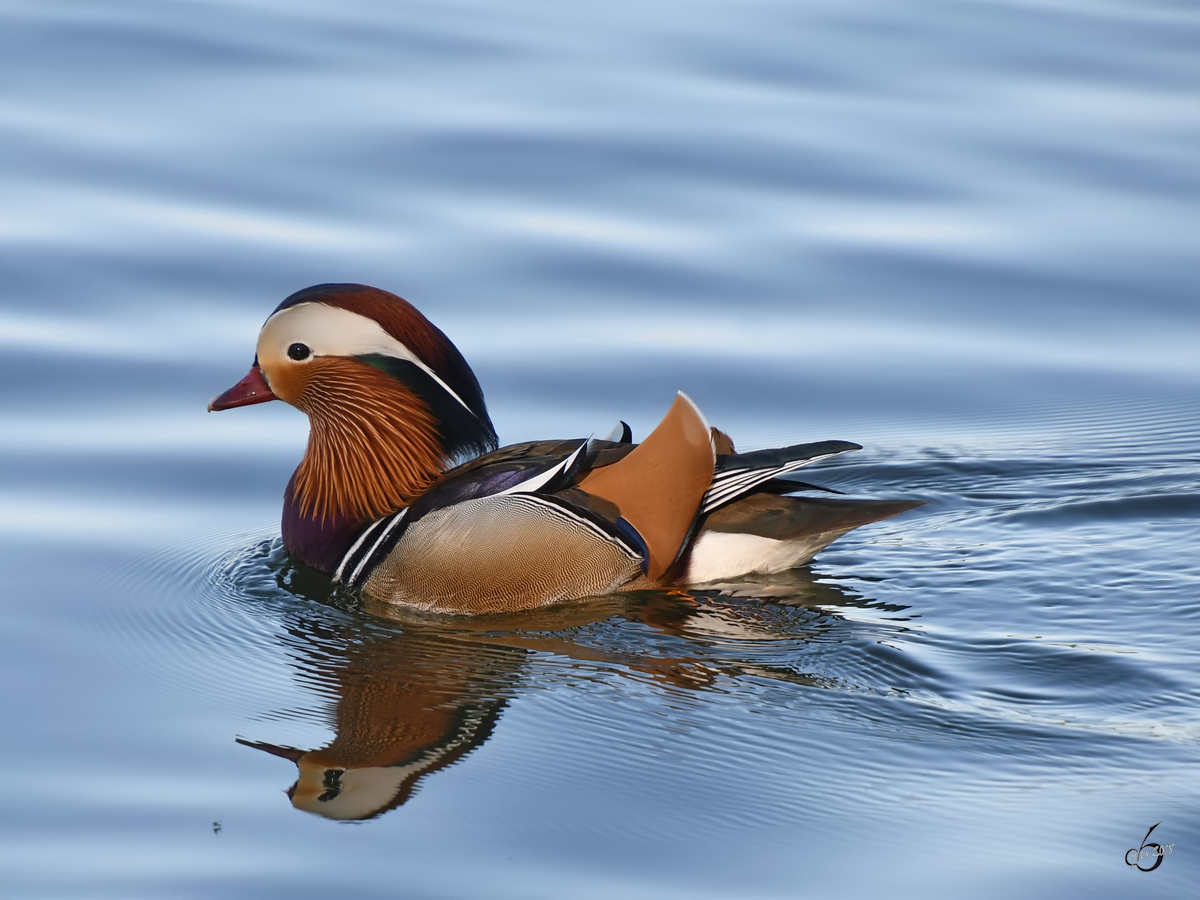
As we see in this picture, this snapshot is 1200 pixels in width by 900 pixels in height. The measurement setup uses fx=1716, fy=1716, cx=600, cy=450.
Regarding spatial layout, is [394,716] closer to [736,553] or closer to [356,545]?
[356,545]

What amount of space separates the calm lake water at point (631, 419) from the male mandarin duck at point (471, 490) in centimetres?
17

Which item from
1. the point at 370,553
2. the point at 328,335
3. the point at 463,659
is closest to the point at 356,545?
the point at 370,553

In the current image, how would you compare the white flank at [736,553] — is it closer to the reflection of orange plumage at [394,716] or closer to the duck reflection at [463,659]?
the duck reflection at [463,659]

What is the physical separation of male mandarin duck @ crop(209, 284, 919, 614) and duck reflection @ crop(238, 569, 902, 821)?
14cm

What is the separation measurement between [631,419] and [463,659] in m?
2.63

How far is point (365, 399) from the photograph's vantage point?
6.98 meters

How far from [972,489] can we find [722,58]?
6385 millimetres

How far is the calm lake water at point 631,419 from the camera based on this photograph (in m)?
4.66

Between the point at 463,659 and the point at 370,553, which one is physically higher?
the point at 370,553

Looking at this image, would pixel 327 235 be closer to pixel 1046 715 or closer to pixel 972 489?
pixel 972 489

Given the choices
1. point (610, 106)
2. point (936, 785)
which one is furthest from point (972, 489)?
point (610, 106)

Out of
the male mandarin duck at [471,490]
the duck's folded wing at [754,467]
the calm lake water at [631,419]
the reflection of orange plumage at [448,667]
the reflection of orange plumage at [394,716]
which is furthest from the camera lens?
the male mandarin duck at [471,490]

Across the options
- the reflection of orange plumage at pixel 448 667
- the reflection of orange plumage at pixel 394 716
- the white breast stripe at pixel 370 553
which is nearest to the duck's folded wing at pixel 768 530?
the reflection of orange plumage at pixel 448 667

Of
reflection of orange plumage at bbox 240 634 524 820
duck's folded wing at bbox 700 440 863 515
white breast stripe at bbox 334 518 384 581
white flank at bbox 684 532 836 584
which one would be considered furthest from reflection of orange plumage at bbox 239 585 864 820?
duck's folded wing at bbox 700 440 863 515
